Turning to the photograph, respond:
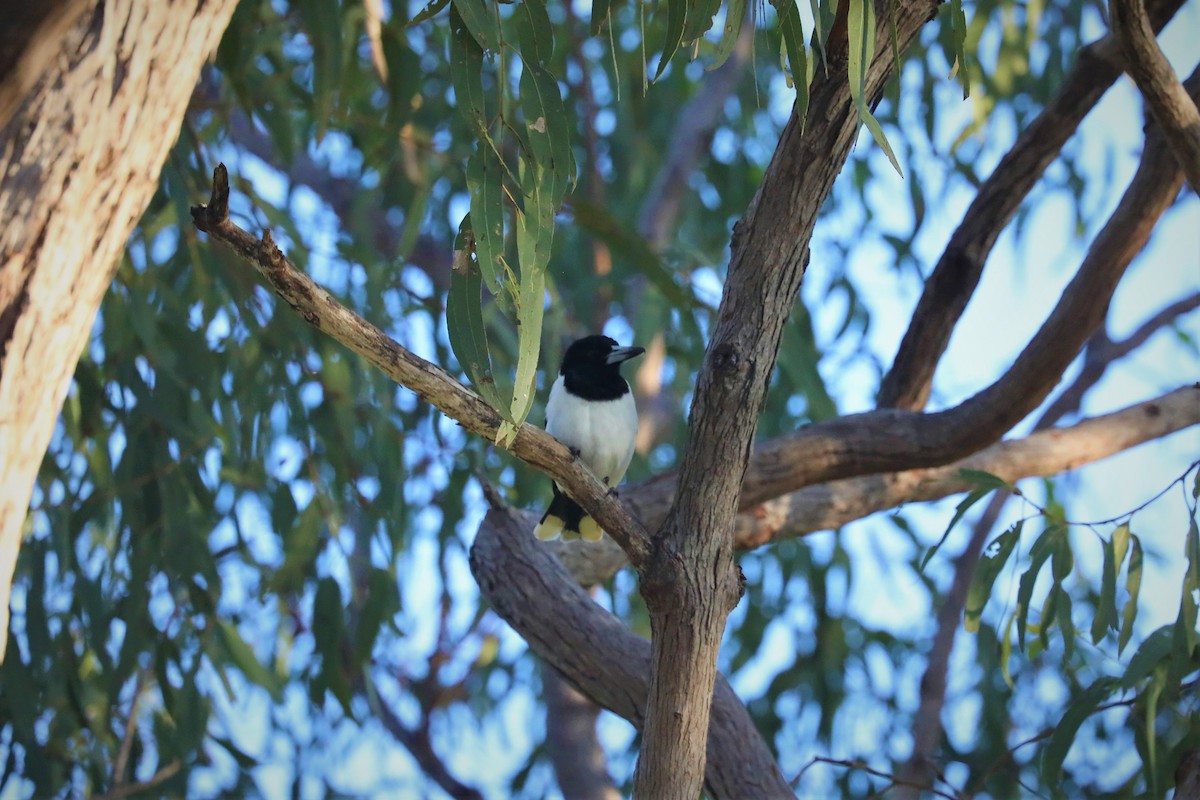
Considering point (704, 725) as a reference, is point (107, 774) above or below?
above

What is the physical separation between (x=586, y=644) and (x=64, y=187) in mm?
1663

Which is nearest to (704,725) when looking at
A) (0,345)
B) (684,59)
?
(0,345)

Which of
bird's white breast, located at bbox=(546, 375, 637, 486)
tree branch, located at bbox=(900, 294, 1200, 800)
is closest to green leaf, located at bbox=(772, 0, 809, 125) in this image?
bird's white breast, located at bbox=(546, 375, 637, 486)

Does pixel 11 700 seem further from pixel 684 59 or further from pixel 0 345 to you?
pixel 684 59

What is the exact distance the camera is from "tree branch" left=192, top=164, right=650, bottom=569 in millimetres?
1392

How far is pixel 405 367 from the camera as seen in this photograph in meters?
1.57

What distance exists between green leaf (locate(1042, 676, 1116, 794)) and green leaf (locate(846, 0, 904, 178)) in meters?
1.39

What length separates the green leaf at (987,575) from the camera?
8.14 ft

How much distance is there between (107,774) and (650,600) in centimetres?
211

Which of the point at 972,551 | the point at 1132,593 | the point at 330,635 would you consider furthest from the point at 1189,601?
the point at 972,551

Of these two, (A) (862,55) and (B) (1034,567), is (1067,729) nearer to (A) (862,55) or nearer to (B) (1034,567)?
(B) (1034,567)

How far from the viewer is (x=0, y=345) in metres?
1.07

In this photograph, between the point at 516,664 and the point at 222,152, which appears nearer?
the point at 222,152

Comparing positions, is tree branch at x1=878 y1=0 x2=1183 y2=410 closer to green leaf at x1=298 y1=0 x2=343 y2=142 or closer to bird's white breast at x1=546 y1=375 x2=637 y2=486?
bird's white breast at x1=546 y1=375 x2=637 y2=486
